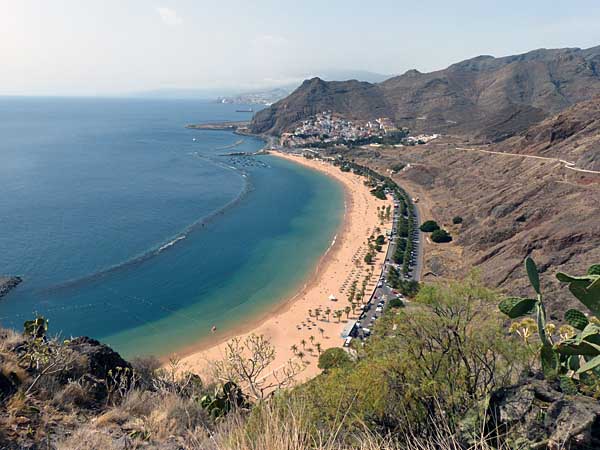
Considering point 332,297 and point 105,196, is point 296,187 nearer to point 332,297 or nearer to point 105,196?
point 105,196

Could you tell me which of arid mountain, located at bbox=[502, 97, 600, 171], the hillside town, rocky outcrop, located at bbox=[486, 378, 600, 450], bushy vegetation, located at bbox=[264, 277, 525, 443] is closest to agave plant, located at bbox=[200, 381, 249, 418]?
bushy vegetation, located at bbox=[264, 277, 525, 443]

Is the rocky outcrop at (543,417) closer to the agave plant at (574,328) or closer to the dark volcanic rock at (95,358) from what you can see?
the agave plant at (574,328)

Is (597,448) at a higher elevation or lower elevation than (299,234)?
higher

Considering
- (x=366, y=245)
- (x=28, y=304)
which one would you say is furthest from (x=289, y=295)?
(x=28, y=304)

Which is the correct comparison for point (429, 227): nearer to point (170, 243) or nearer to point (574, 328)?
point (170, 243)

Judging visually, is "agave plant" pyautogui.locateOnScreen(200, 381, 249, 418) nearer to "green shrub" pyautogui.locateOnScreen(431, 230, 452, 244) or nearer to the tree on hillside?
the tree on hillside
